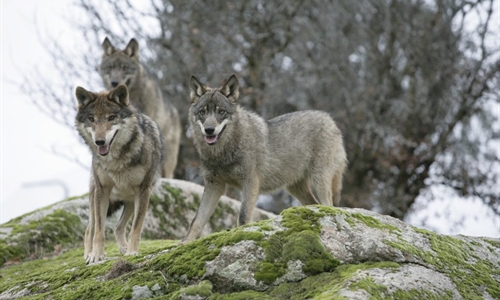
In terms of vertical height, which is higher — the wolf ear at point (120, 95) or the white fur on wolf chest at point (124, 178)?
the wolf ear at point (120, 95)

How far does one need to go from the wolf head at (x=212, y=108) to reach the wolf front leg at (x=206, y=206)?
616 millimetres

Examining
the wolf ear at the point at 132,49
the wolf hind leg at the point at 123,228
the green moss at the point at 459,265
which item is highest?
the wolf ear at the point at 132,49

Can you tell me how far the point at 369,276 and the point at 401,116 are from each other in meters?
17.0

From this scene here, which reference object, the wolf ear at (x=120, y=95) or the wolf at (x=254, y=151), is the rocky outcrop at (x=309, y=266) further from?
the wolf ear at (x=120, y=95)

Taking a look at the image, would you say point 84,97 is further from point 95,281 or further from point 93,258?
point 95,281

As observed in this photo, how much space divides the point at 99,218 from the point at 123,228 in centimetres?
102

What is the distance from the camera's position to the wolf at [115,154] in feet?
26.2

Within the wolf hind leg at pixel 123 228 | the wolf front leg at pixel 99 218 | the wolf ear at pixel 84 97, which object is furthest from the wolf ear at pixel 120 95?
the wolf hind leg at pixel 123 228

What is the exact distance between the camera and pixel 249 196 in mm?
8422

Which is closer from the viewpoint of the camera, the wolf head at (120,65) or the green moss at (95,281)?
the green moss at (95,281)

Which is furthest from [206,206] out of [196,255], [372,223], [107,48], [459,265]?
[107,48]

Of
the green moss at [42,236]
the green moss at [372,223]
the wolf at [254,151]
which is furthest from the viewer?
the green moss at [42,236]

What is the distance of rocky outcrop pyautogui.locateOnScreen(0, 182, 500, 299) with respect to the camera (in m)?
5.16

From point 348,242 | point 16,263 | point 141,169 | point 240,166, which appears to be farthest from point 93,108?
point 348,242
